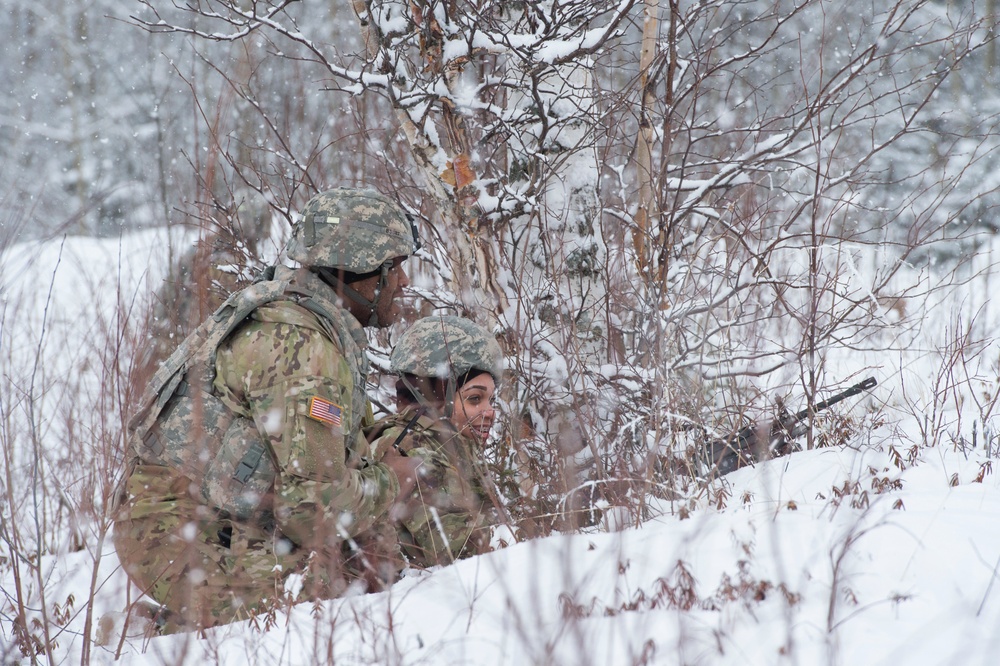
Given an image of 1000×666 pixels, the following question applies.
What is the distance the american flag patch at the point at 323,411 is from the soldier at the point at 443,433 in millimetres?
349

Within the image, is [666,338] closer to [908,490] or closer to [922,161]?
[908,490]

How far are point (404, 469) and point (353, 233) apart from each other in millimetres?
844

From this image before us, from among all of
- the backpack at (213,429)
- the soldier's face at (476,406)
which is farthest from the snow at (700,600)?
the soldier's face at (476,406)

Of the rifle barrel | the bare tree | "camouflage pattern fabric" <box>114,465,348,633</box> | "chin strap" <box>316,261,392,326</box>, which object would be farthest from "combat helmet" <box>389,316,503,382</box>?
the rifle barrel

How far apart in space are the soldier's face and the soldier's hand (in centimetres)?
27

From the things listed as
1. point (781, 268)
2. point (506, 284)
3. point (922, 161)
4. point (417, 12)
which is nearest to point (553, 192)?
point (506, 284)

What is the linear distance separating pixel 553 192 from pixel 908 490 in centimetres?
205

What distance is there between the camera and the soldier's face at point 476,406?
122 inches

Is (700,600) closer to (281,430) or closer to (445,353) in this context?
(281,430)

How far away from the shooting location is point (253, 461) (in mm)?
2482

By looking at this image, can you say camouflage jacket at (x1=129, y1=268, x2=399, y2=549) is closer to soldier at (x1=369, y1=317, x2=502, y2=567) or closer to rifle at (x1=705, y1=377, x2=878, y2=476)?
soldier at (x1=369, y1=317, x2=502, y2=567)

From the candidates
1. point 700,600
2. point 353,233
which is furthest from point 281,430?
point 700,600

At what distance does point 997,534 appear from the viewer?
74.1 inches

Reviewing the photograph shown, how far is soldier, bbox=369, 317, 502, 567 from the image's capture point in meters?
2.85
